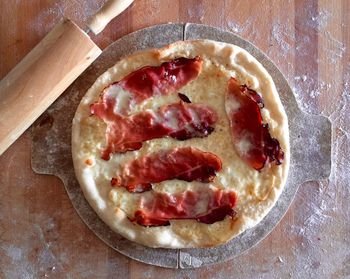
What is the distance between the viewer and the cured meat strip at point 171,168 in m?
1.87

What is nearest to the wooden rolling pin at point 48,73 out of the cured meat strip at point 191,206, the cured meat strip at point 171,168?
the cured meat strip at point 171,168

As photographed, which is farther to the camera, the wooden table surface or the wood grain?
the wooden table surface

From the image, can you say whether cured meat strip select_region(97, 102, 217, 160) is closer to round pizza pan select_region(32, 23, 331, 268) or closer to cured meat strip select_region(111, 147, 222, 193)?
cured meat strip select_region(111, 147, 222, 193)

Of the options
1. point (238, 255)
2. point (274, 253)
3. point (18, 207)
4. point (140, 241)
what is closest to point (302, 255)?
point (274, 253)

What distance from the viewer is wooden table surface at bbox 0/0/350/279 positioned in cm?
194

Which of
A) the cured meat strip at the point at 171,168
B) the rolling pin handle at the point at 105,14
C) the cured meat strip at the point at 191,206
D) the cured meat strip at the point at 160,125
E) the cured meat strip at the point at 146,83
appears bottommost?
the cured meat strip at the point at 191,206

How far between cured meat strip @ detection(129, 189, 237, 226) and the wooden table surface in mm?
216

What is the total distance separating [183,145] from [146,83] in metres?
0.23

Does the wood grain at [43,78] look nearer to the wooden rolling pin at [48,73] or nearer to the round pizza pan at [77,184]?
the wooden rolling pin at [48,73]

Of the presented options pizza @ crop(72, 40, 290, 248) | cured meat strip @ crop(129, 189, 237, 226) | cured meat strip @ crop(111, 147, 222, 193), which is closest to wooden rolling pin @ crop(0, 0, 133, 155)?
pizza @ crop(72, 40, 290, 248)

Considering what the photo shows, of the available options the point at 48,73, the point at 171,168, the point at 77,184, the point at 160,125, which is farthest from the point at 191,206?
the point at 48,73

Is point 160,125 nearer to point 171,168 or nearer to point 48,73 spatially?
point 171,168

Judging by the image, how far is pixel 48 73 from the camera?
70.8 inches

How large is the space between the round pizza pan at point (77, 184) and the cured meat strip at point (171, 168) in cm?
20
